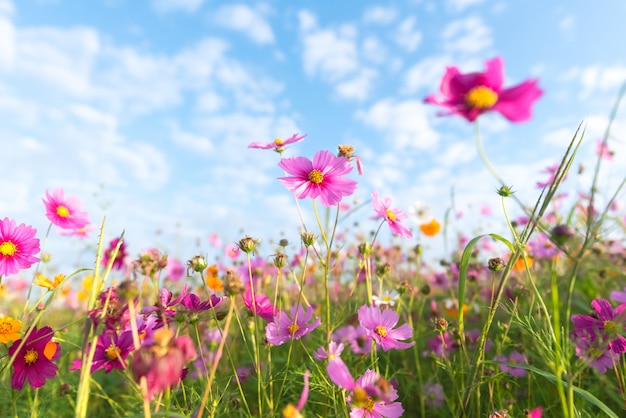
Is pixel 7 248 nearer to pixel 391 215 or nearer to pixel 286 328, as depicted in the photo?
pixel 286 328

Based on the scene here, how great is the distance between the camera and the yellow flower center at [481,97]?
0.63 meters

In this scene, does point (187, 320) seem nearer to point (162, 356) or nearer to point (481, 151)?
point (162, 356)

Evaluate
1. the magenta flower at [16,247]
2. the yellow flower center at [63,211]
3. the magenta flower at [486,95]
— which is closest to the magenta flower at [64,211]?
the yellow flower center at [63,211]

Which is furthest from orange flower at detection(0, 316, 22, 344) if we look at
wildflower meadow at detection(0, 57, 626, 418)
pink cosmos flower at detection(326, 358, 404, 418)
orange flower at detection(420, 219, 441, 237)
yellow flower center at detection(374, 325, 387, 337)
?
orange flower at detection(420, 219, 441, 237)

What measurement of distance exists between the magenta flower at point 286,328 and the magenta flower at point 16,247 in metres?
0.64

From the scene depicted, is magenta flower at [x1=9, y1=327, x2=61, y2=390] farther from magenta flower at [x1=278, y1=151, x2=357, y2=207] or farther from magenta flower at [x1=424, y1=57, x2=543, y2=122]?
magenta flower at [x1=424, y1=57, x2=543, y2=122]

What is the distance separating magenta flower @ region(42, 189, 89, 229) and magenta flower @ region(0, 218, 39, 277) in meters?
0.19

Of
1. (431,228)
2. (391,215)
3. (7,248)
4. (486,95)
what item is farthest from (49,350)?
(431,228)

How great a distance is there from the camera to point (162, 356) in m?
0.50

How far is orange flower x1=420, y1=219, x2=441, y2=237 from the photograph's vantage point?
2.36 m

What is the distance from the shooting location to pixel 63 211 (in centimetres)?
142

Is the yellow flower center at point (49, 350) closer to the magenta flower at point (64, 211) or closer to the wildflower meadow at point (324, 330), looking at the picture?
the wildflower meadow at point (324, 330)

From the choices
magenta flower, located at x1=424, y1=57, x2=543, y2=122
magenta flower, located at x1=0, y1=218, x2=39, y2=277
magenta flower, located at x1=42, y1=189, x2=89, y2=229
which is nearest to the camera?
magenta flower, located at x1=424, y1=57, x2=543, y2=122

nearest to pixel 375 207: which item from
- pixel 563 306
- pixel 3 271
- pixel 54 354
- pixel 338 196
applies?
pixel 338 196
